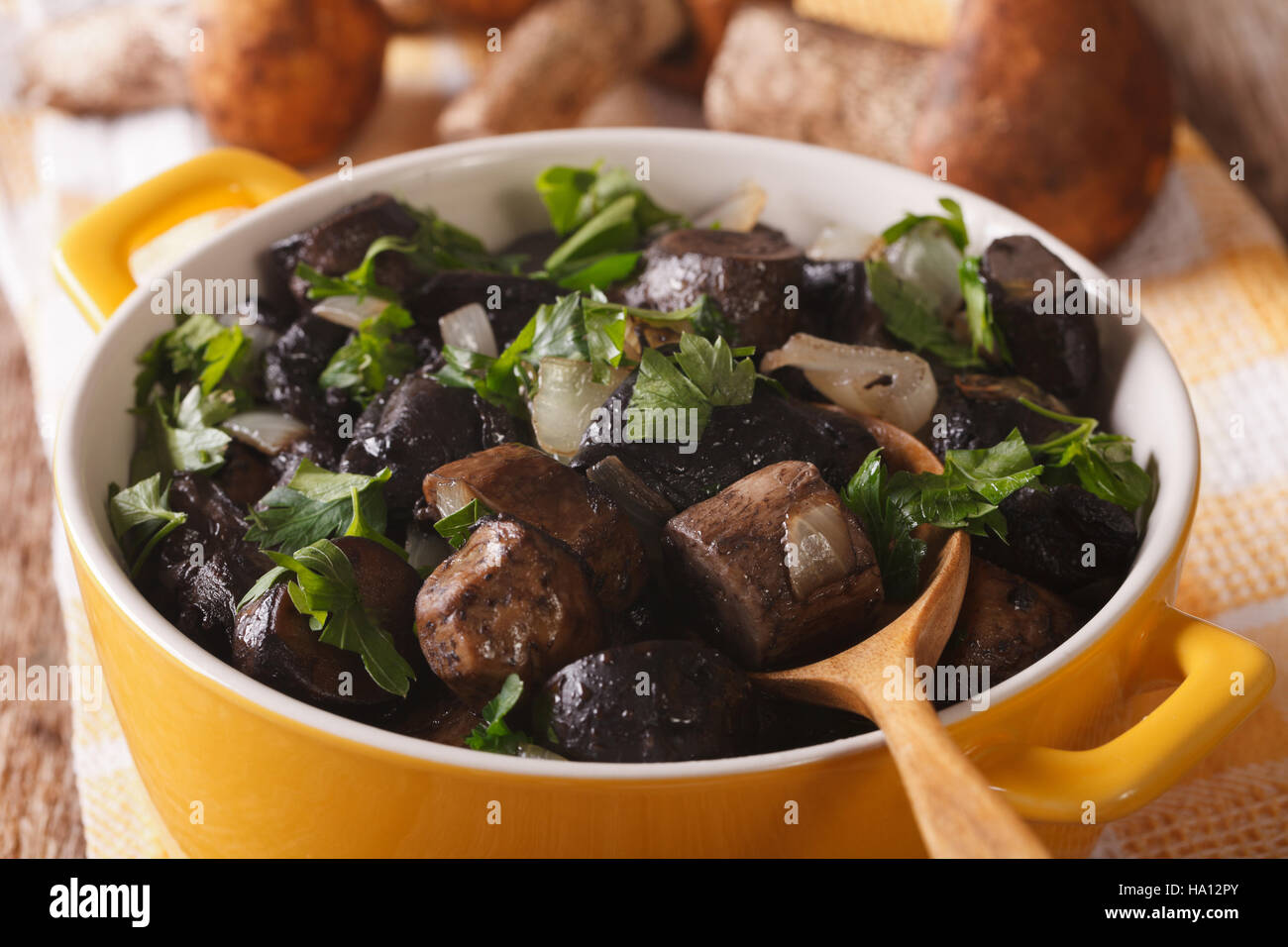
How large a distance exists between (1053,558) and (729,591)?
0.54m

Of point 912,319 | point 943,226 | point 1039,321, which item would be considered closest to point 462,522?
point 912,319

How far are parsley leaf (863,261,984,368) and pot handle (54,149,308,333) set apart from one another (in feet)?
4.30

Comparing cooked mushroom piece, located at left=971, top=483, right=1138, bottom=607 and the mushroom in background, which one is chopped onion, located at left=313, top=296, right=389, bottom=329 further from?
the mushroom in background

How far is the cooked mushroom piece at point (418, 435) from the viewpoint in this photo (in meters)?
1.89

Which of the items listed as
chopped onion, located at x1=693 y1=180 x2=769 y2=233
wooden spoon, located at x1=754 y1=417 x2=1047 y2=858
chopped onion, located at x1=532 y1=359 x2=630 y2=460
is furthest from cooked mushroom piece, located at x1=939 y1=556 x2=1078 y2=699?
chopped onion, located at x1=693 y1=180 x2=769 y2=233

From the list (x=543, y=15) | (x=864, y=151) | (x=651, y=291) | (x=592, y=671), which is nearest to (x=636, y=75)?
(x=543, y=15)

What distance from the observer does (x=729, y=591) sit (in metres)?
1.63

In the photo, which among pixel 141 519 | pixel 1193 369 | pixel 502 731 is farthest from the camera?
pixel 1193 369

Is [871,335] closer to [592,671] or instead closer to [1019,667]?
[1019,667]

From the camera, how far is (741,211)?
2.55 metres

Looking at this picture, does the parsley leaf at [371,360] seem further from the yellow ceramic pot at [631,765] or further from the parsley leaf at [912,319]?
the parsley leaf at [912,319]

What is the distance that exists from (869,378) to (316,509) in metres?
0.93

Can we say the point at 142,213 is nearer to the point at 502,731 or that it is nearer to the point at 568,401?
the point at 568,401

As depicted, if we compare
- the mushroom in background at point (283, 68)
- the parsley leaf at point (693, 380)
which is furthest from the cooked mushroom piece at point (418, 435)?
the mushroom in background at point (283, 68)
